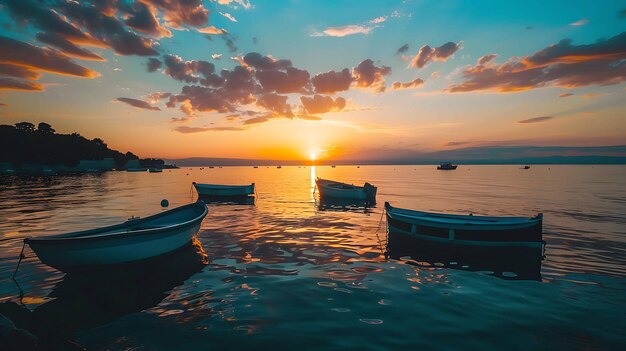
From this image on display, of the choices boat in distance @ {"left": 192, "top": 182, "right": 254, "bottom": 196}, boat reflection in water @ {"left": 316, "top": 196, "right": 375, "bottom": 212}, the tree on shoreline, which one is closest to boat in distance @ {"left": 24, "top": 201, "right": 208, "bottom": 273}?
boat reflection in water @ {"left": 316, "top": 196, "right": 375, "bottom": 212}

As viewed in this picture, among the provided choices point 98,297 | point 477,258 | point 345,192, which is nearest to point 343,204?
point 345,192

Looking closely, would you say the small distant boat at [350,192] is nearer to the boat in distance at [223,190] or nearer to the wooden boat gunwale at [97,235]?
the boat in distance at [223,190]

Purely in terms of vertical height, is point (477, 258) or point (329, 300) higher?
point (329, 300)

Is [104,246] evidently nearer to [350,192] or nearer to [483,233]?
[483,233]

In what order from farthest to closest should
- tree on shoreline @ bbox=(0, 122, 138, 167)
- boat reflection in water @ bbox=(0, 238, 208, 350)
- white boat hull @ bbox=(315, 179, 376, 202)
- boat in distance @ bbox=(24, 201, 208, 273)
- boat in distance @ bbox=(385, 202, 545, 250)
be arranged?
tree on shoreline @ bbox=(0, 122, 138, 167)
white boat hull @ bbox=(315, 179, 376, 202)
boat in distance @ bbox=(385, 202, 545, 250)
boat in distance @ bbox=(24, 201, 208, 273)
boat reflection in water @ bbox=(0, 238, 208, 350)

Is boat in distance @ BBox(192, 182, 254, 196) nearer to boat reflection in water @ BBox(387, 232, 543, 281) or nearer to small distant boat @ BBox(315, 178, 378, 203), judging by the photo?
small distant boat @ BBox(315, 178, 378, 203)

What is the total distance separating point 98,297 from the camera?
10.4 meters

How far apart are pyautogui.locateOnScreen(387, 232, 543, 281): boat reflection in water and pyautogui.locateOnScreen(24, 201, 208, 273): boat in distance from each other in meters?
12.2

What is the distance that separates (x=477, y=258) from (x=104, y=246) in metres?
18.7

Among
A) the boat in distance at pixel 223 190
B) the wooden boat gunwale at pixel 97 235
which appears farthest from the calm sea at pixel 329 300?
the boat in distance at pixel 223 190

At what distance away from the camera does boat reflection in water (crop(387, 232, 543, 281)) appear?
13847mm

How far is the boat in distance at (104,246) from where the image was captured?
11.0m

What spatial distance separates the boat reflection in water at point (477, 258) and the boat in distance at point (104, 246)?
1217cm

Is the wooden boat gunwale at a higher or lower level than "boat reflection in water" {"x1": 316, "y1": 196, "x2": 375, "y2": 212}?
higher
